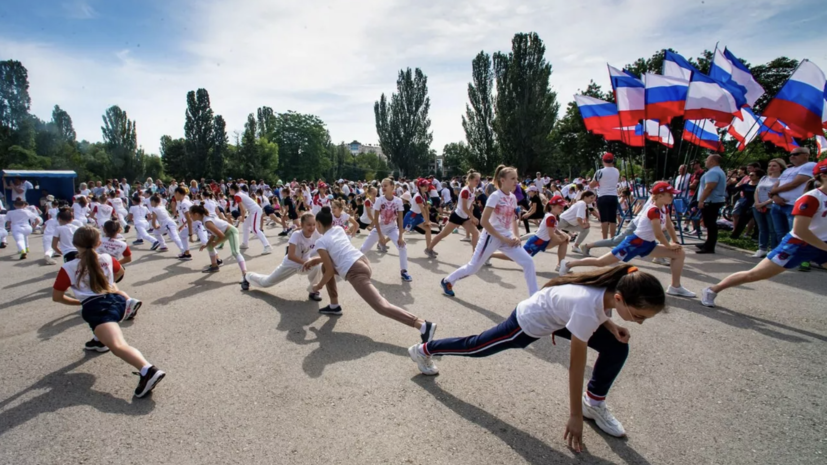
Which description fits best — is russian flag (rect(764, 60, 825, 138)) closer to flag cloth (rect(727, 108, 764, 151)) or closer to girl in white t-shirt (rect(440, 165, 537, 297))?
flag cloth (rect(727, 108, 764, 151))

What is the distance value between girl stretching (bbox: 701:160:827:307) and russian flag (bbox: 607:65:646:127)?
658cm

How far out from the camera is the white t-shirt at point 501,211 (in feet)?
16.1

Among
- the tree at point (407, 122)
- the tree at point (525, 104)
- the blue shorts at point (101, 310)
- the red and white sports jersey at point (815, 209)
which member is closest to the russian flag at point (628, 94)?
the red and white sports jersey at point (815, 209)

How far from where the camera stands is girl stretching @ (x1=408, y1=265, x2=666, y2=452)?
2.09m

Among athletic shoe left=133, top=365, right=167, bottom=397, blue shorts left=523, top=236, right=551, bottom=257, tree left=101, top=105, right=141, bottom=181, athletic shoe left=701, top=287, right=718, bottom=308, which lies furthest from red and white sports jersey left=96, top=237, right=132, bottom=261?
tree left=101, top=105, right=141, bottom=181

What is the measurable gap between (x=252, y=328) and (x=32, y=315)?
3.33 meters

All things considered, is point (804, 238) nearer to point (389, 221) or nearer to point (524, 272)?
point (524, 272)

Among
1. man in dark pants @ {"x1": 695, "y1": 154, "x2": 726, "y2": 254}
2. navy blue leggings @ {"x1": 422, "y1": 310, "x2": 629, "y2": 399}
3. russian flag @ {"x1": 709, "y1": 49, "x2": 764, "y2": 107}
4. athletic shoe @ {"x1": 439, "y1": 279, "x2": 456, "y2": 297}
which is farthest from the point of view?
russian flag @ {"x1": 709, "y1": 49, "x2": 764, "y2": 107}

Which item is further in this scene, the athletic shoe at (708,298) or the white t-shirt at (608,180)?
the white t-shirt at (608,180)

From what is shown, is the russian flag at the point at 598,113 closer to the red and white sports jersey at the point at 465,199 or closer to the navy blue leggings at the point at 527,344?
the red and white sports jersey at the point at 465,199

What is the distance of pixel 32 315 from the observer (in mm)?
5180

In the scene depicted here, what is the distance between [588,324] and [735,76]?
35.1 feet

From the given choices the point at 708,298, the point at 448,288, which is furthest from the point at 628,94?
the point at 448,288

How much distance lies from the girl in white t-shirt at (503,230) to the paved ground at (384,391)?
0.68 meters
